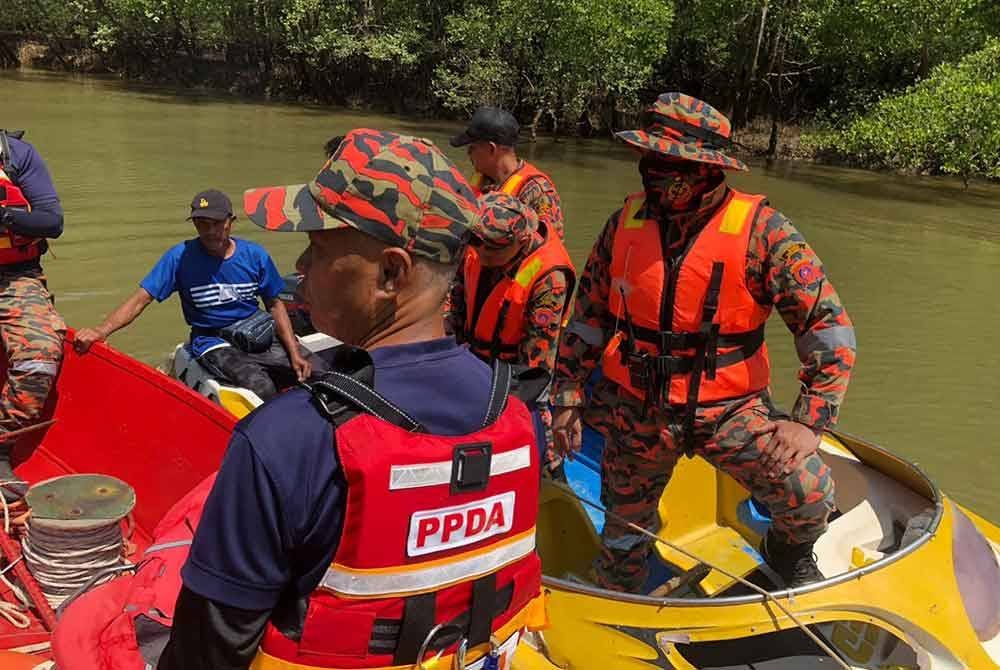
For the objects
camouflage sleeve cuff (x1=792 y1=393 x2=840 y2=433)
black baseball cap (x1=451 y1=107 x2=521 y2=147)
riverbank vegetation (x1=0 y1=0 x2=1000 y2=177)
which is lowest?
camouflage sleeve cuff (x1=792 y1=393 x2=840 y2=433)

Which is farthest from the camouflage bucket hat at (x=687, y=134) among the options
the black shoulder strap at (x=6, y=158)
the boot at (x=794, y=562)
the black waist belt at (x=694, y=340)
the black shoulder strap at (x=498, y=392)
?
the black shoulder strap at (x=6, y=158)

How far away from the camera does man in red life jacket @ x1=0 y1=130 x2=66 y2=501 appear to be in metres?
3.62

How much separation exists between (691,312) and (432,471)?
1748mm

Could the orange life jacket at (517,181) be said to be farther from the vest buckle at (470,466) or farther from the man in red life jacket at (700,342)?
the vest buckle at (470,466)

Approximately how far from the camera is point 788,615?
240cm

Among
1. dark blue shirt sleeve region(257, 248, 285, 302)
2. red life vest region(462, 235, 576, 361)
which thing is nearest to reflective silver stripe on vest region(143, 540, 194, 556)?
red life vest region(462, 235, 576, 361)

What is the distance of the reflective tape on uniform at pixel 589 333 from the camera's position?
3033mm

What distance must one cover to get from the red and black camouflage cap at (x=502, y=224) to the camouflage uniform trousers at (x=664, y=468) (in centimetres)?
66

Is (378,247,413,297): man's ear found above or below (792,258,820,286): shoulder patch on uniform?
above

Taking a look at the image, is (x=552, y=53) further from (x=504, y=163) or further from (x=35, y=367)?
(x=35, y=367)

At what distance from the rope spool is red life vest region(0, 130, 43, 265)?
1.18 meters

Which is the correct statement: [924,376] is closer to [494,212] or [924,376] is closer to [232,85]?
[494,212]

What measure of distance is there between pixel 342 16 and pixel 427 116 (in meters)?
4.52

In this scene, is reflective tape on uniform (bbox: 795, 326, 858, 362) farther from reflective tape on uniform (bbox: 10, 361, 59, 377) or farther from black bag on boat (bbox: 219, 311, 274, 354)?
reflective tape on uniform (bbox: 10, 361, 59, 377)
